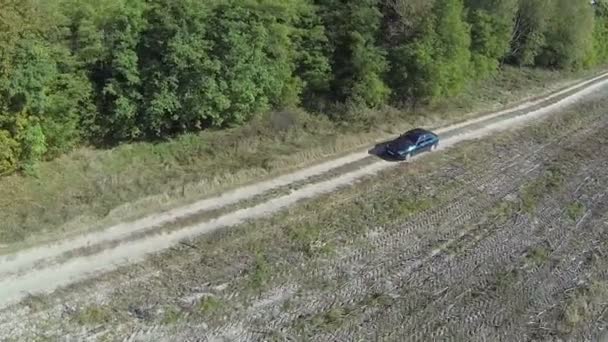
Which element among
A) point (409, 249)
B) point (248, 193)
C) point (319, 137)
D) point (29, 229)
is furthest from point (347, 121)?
point (29, 229)

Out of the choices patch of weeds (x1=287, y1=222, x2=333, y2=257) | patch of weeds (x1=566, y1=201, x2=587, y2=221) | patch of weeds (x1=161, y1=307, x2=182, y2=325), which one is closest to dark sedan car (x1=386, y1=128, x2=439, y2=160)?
patch of weeds (x1=566, y1=201, x2=587, y2=221)

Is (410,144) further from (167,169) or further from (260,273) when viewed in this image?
(260,273)

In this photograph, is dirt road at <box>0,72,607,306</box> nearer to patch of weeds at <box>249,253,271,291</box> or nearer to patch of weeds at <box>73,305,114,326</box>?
patch of weeds at <box>73,305,114,326</box>

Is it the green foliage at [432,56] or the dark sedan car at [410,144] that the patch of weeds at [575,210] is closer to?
the dark sedan car at [410,144]

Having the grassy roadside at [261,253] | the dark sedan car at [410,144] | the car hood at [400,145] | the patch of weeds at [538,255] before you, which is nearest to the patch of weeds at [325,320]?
the grassy roadside at [261,253]

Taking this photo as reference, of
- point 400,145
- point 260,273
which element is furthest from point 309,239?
point 400,145
